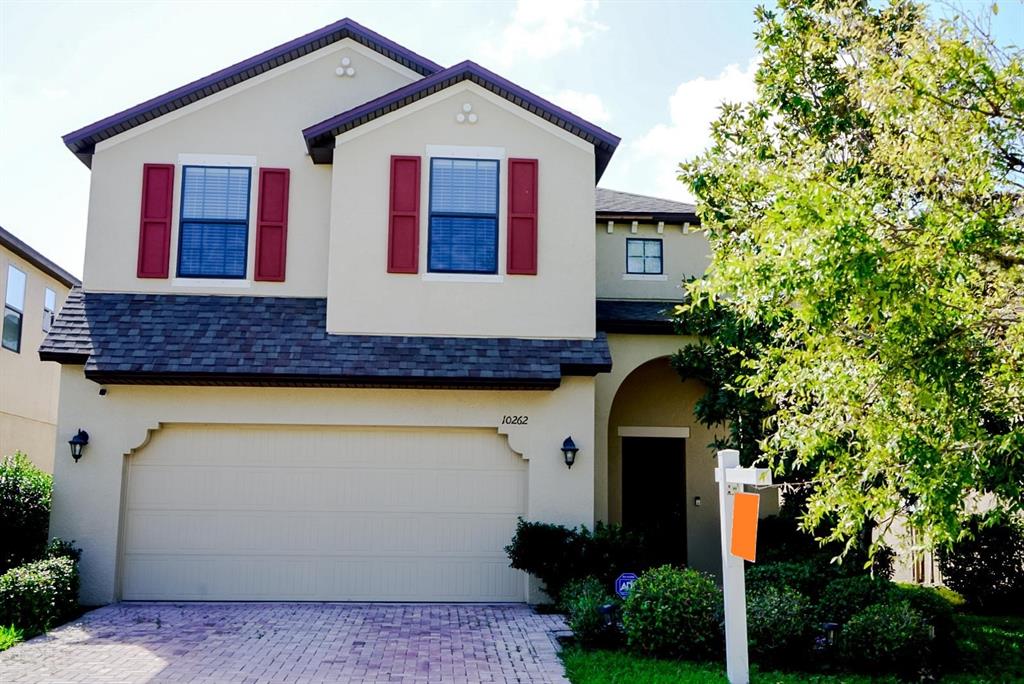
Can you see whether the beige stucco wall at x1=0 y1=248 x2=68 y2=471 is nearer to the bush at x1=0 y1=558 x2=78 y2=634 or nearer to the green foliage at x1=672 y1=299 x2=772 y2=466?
the bush at x1=0 y1=558 x2=78 y2=634

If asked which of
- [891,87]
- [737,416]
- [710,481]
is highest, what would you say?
[891,87]

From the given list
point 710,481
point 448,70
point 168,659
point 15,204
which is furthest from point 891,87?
point 15,204

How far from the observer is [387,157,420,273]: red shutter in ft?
42.6

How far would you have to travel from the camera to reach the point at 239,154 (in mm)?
13625

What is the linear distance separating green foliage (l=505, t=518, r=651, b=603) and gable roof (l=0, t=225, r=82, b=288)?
12.1m

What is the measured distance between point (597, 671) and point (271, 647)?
3.44m

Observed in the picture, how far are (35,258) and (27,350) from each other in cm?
205

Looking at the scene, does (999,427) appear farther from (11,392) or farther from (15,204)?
(11,392)

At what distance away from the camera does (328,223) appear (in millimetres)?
13594

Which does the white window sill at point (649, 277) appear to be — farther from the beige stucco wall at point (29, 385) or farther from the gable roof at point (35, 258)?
the beige stucco wall at point (29, 385)

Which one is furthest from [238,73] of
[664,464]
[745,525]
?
[745,525]

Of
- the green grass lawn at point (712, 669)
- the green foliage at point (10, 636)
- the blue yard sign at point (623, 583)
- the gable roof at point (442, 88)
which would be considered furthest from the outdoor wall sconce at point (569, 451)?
the green foliage at point (10, 636)

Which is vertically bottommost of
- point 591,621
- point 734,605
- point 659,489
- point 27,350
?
point 591,621

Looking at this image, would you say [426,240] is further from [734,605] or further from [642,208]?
[734,605]
